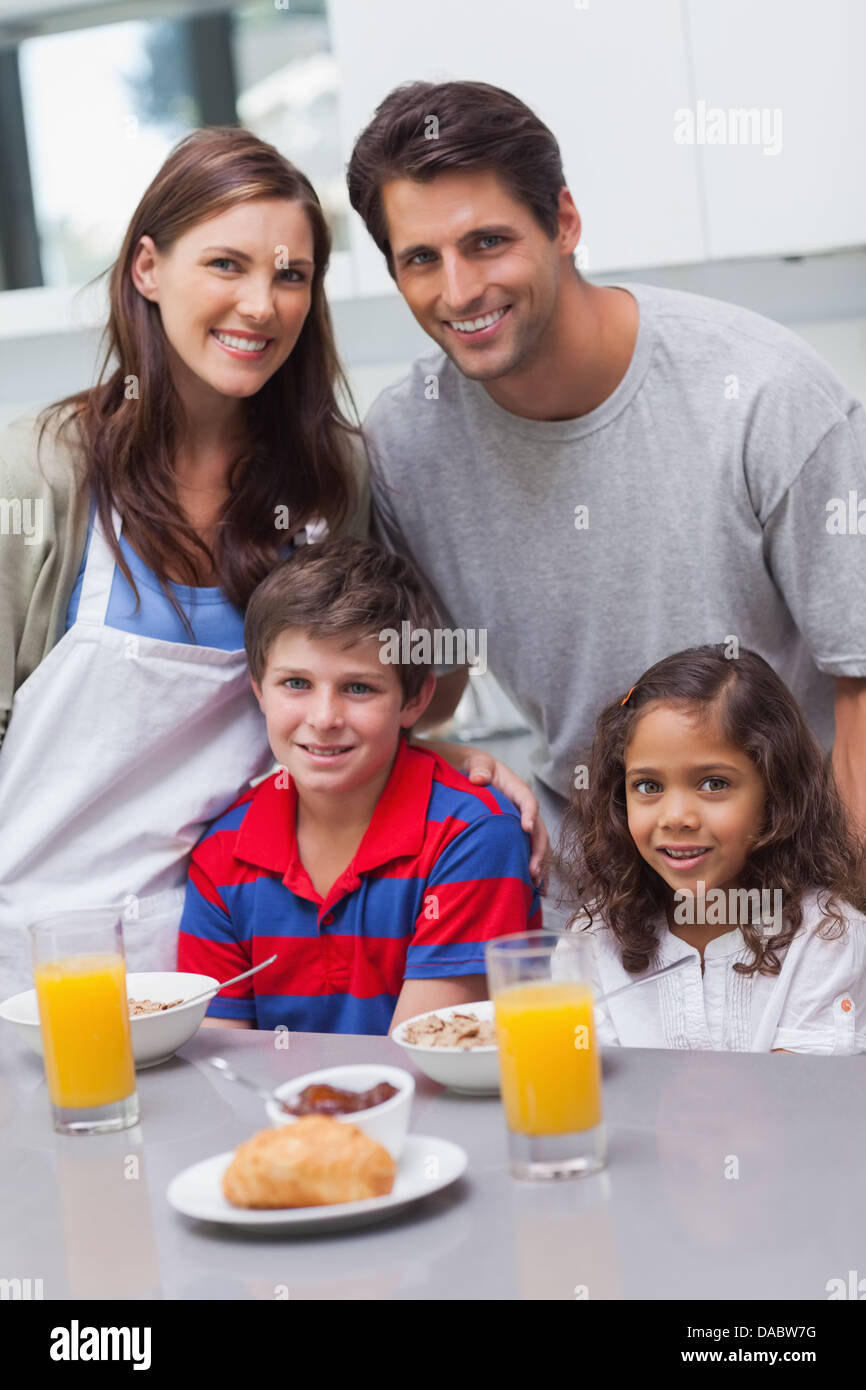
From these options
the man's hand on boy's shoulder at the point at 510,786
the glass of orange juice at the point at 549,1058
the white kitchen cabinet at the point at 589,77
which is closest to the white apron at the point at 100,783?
the man's hand on boy's shoulder at the point at 510,786

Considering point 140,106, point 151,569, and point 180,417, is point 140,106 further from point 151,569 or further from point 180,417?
point 151,569

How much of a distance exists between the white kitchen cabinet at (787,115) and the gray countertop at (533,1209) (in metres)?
1.61

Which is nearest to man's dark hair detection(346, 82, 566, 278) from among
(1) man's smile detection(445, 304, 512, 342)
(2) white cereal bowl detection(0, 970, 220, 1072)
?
(1) man's smile detection(445, 304, 512, 342)

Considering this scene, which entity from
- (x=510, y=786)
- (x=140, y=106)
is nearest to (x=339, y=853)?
(x=510, y=786)

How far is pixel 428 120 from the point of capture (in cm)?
155

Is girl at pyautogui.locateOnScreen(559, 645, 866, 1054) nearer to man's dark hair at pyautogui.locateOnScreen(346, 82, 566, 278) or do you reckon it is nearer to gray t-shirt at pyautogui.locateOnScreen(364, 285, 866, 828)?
gray t-shirt at pyautogui.locateOnScreen(364, 285, 866, 828)

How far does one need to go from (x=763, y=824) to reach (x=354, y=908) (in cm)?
41

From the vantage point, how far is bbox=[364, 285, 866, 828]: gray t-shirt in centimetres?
162

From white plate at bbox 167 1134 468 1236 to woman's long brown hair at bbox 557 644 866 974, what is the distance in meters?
0.57

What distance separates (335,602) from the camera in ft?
5.06

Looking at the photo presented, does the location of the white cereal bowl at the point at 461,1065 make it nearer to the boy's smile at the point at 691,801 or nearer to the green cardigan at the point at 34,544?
the boy's smile at the point at 691,801
